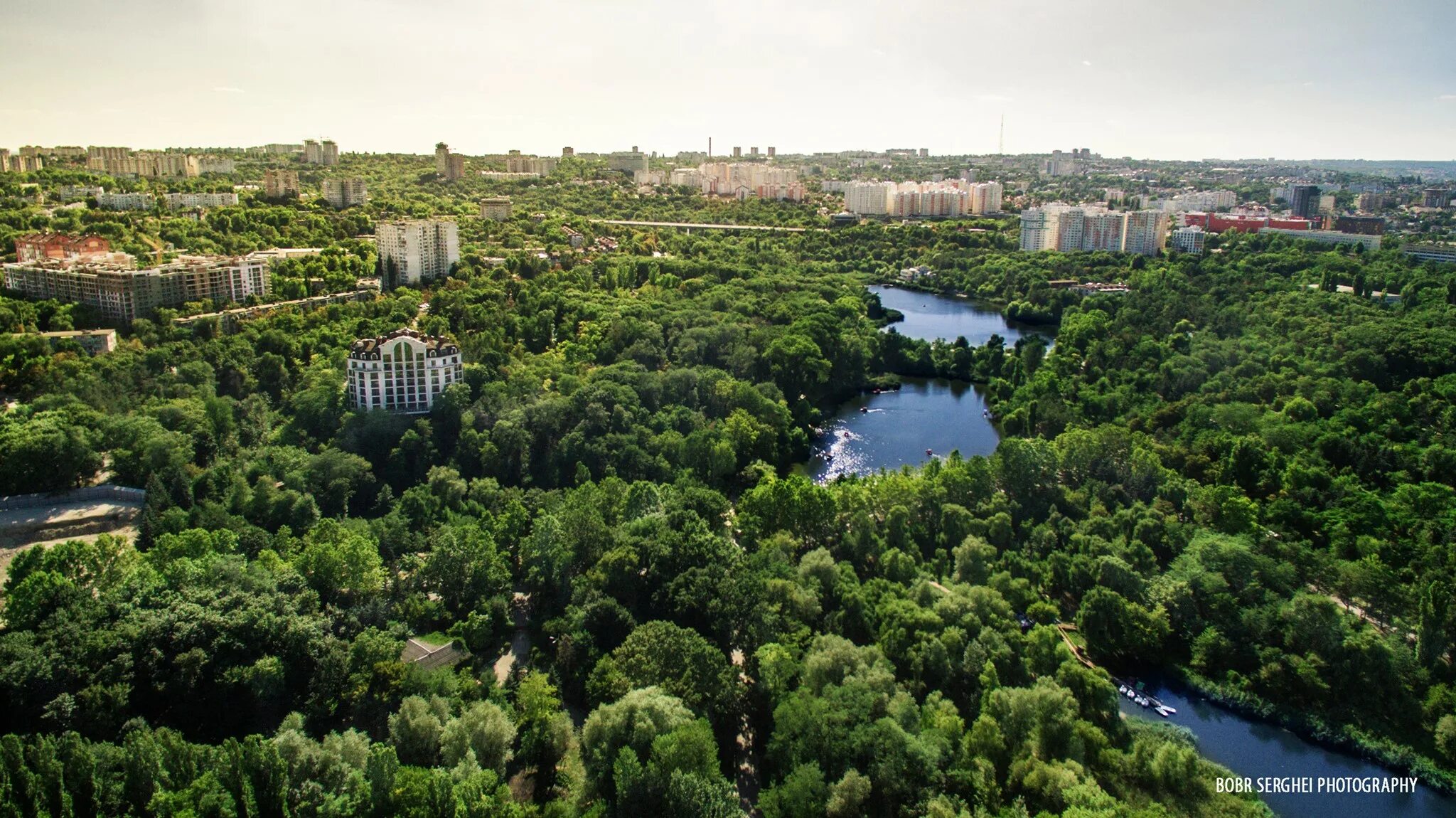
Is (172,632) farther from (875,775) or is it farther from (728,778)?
(875,775)

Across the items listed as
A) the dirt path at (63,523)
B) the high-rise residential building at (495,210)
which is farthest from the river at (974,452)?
the high-rise residential building at (495,210)

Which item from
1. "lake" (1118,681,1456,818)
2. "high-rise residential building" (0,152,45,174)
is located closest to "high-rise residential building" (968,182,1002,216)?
"high-rise residential building" (0,152,45,174)

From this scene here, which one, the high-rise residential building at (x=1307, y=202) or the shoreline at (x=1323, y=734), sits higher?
the high-rise residential building at (x=1307, y=202)

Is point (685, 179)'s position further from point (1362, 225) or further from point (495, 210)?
point (1362, 225)

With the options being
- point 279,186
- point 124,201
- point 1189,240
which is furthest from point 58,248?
point 1189,240

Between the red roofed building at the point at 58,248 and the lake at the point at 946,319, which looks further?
the lake at the point at 946,319

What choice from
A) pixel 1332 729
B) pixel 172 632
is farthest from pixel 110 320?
pixel 1332 729

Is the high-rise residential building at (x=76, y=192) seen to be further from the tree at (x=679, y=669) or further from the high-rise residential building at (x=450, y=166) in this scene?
the tree at (x=679, y=669)
